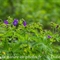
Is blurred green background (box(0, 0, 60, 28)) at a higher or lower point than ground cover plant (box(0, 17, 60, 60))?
higher

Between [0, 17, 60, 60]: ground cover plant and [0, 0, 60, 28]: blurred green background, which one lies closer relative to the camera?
[0, 17, 60, 60]: ground cover plant

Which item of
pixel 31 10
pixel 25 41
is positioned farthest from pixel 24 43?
pixel 31 10

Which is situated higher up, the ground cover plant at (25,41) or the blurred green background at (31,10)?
the blurred green background at (31,10)

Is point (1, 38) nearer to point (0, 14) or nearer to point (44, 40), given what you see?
A: point (44, 40)

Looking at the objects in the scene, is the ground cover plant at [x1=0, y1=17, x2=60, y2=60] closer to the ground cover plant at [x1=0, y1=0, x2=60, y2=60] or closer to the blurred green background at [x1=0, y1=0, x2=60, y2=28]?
the ground cover plant at [x1=0, y1=0, x2=60, y2=60]

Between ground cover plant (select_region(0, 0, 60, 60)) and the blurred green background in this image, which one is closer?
ground cover plant (select_region(0, 0, 60, 60))


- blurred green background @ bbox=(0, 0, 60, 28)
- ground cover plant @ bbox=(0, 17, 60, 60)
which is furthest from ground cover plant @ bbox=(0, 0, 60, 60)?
blurred green background @ bbox=(0, 0, 60, 28)

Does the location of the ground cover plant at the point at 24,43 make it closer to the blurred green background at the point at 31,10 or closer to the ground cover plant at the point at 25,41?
the ground cover plant at the point at 25,41

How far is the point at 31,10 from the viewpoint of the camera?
5.75m

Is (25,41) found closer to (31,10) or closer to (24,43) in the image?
(24,43)

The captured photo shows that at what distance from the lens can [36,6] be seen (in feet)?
20.9

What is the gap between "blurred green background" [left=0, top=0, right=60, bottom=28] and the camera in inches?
203

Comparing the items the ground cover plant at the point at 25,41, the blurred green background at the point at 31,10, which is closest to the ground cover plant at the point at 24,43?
the ground cover plant at the point at 25,41

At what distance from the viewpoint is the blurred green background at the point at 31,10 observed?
17.0 ft
